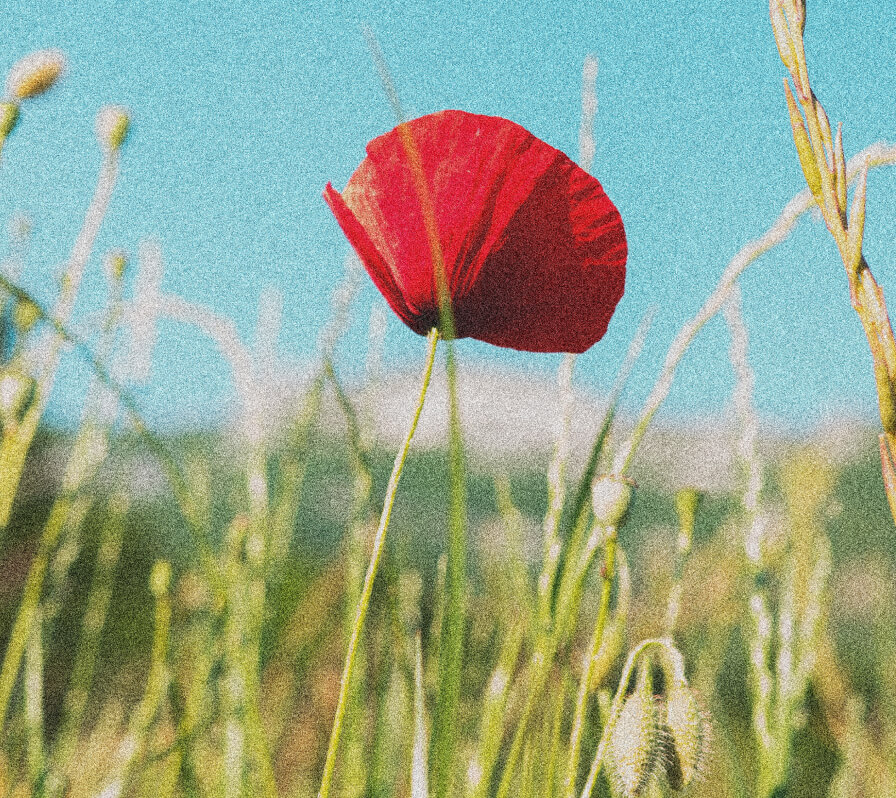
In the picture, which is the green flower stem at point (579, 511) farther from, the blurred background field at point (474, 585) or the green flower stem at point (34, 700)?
the green flower stem at point (34, 700)

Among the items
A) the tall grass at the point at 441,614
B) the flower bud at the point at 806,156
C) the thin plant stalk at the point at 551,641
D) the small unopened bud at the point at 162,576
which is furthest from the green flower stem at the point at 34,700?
the flower bud at the point at 806,156

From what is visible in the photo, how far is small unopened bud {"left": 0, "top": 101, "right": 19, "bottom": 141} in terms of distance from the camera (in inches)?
22.2

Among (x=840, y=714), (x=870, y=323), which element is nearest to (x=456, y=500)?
(x=870, y=323)

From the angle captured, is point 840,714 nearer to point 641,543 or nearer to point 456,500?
point 641,543

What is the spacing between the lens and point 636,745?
435mm

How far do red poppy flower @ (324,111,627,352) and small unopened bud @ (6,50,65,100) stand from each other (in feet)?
1.03

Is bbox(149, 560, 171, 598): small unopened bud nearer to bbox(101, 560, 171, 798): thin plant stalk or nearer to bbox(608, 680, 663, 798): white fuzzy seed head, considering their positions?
bbox(101, 560, 171, 798): thin plant stalk

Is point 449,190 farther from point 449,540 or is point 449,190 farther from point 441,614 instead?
point 441,614

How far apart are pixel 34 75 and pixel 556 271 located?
419mm

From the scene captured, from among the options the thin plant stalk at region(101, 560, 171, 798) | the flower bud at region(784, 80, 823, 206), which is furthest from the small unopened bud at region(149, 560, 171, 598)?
the flower bud at region(784, 80, 823, 206)

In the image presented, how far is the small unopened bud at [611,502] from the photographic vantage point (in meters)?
0.43

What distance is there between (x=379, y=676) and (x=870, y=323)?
56 cm

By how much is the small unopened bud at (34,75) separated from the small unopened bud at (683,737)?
552mm

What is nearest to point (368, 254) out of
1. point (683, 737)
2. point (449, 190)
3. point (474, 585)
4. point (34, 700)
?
point (449, 190)
